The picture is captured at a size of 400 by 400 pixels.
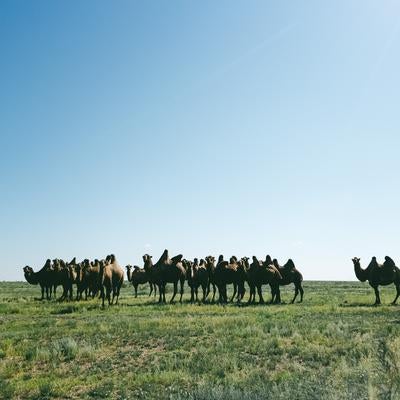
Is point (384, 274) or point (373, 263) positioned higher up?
point (373, 263)

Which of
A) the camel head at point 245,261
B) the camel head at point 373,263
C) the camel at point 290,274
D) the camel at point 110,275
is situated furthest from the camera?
the camel head at point 245,261

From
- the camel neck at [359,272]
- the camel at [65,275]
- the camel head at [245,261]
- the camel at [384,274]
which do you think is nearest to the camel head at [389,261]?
the camel at [384,274]

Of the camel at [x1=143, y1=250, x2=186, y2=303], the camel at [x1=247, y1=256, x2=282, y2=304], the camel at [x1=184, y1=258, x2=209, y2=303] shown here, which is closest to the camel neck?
the camel at [x1=247, y1=256, x2=282, y2=304]

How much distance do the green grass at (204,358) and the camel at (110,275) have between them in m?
7.64

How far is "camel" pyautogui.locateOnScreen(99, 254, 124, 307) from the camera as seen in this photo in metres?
29.7

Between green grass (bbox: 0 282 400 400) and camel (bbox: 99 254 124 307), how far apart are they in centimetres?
764

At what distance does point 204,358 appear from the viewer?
1384 centimetres

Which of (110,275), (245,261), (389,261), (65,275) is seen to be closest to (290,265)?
(245,261)

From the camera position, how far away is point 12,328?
20.6 metres

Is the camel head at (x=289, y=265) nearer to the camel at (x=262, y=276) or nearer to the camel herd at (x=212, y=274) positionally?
the camel herd at (x=212, y=274)

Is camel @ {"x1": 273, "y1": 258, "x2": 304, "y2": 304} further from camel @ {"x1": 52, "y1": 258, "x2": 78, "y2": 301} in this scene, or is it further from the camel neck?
camel @ {"x1": 52, "y1": 258, "x2": 78, "y2": 301}

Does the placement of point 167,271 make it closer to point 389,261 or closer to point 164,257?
point 164,257

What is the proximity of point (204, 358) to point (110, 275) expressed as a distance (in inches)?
681

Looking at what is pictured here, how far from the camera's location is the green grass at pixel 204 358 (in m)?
11.0
